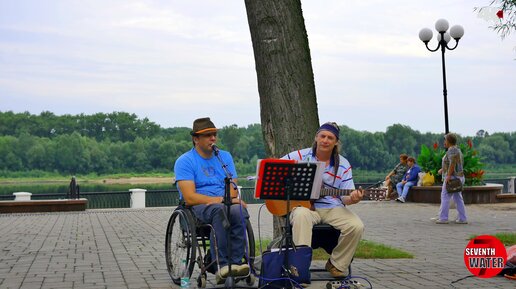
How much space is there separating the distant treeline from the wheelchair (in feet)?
156

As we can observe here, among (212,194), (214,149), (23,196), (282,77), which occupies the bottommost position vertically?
(23,196)

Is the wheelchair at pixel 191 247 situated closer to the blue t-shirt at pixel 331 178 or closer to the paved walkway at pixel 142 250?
the paved walkway at pixel 142 250

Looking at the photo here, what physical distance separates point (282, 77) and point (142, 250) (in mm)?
3521

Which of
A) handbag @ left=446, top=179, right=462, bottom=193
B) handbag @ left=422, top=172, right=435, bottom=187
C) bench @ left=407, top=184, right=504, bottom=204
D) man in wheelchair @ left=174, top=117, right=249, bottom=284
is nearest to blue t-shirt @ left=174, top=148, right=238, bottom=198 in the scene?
man in wheelchair @ left=174, top=117, right=249, bottom=284

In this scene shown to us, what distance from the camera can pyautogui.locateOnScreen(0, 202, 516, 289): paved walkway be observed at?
8.13 m

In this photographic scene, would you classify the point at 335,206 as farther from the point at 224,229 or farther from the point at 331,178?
the point at 224,229

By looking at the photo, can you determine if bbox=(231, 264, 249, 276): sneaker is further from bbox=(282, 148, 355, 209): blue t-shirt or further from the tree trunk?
the tree trunk

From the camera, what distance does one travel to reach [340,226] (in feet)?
24.6

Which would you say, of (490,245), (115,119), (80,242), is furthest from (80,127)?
(490,245)

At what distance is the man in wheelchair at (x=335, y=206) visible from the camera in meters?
7.44

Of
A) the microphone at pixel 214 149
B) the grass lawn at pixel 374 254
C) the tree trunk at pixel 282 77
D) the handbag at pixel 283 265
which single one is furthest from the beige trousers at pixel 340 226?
the grass lawn at pixel 374 254

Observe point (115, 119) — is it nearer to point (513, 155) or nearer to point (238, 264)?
point (513, 155)

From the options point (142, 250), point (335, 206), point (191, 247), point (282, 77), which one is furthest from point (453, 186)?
point (191, 247)

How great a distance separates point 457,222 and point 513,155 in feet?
158
